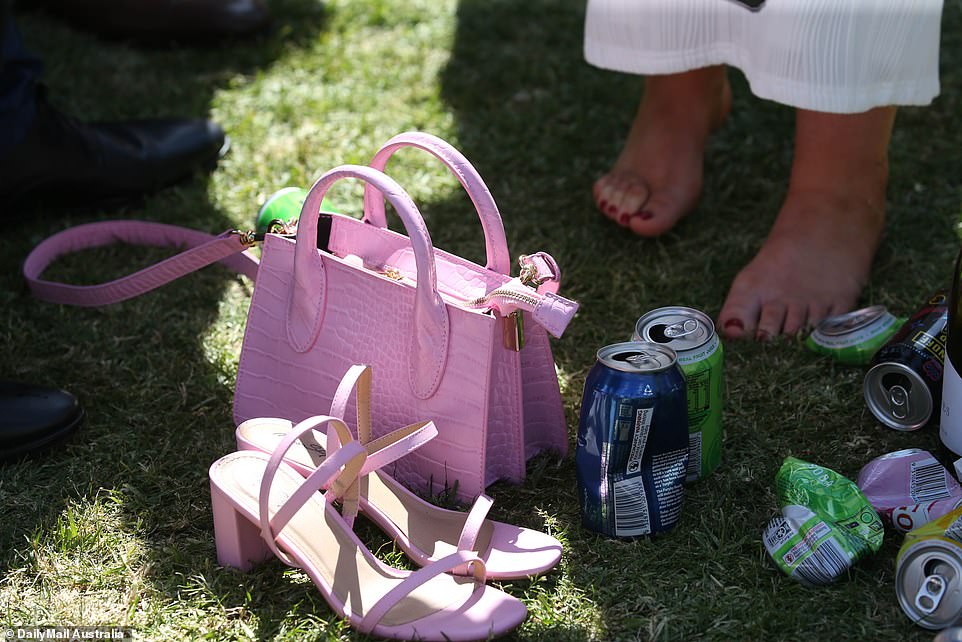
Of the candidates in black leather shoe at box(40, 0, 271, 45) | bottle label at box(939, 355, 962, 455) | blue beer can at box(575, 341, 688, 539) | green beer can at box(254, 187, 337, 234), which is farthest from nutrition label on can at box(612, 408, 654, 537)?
black leather shoe at box(40, 0, 271, 45)

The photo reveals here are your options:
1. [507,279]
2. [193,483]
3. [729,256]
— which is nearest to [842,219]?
[729,256]

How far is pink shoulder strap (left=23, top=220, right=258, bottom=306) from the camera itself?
1494 millimetres

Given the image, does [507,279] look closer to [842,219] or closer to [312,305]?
[312,305]

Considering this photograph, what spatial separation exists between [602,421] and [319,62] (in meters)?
1.68

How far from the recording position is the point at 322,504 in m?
1.18

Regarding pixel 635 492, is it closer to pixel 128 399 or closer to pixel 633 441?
pixel 633 441

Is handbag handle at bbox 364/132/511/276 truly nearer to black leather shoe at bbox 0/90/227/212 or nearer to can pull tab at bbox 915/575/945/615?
can pull tab at bbox 915/575/945/615

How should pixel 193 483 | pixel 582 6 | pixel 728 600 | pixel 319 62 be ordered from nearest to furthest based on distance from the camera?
pixel 728 600, pixel 193 483, pixel 319 62, pixel 582 6

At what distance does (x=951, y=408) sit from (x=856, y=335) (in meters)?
0.26

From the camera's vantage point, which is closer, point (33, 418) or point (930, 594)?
point (930, 594)

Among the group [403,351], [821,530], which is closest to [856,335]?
[821,530]

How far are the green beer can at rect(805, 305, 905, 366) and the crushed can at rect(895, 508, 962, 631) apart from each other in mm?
440

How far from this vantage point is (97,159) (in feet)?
6.47

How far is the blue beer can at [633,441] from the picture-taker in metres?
1.11
